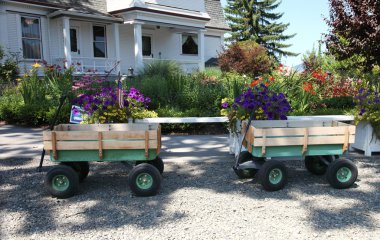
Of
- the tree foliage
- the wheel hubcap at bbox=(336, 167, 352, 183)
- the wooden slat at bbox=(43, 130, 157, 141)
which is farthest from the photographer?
the tree foliage

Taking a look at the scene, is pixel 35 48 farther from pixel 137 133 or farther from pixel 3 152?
pixel 137 133

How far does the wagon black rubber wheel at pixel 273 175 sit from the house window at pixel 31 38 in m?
14.5

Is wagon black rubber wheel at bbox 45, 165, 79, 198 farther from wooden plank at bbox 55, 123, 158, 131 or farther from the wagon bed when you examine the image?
wooden plank at bbox 55, 123, 158, 131

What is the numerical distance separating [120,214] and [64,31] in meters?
14.1

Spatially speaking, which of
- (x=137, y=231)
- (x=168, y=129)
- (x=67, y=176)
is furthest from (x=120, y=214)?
(x=168, y=129)

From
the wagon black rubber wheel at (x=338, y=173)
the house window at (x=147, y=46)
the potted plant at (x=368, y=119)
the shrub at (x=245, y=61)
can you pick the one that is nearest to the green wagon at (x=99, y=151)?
the wagon black rubber wheel at (x=338, y=173)

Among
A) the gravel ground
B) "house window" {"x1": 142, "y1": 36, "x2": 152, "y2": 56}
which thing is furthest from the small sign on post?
"house window" {"x1": 142, "y1": 36, "x2": 152, "y2": 56}

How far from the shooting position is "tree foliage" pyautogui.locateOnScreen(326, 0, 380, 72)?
8.07 meters

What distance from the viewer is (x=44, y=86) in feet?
35.7

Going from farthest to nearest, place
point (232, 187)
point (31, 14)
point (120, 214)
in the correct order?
point (31, 14)
point (232, 187)
point (120, 214)

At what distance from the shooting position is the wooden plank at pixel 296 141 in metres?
4.65

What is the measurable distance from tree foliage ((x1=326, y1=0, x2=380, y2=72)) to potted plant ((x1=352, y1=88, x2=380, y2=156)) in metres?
2.14

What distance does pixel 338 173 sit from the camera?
491 centimetres

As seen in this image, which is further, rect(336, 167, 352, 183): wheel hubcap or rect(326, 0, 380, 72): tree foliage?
rect(326, 0, 380, 72): tree foliage
